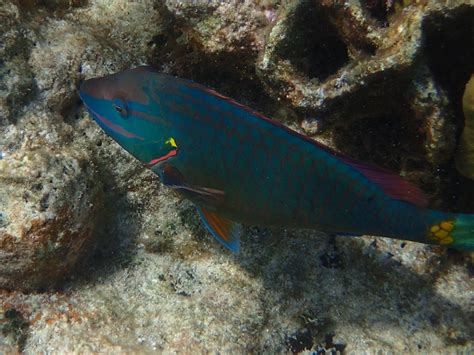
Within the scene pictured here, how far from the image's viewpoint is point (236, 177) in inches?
92.6

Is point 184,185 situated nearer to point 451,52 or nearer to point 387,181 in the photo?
point 387,181

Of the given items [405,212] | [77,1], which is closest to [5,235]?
[77,1]

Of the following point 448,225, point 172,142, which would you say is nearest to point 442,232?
point 448,225

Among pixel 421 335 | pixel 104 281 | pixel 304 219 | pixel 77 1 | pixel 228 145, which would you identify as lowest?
pixel 421 335

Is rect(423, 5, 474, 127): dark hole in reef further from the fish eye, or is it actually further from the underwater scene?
the fish eye

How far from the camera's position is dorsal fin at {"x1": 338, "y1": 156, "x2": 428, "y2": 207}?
2320mm

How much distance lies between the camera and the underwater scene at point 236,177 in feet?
7.61

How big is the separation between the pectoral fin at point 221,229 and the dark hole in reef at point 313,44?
4.03 ft

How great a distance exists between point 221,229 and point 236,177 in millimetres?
412

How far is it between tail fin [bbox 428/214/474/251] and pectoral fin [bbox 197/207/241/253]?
1.22 meters

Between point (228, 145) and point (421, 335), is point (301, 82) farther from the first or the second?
point (421, 335)

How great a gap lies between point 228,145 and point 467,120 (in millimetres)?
1565

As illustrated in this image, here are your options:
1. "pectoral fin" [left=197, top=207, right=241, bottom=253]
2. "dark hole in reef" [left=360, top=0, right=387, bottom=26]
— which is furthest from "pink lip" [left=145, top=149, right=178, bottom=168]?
"dark hole in reef" [left=360, top=0, right=387, bottom=26]

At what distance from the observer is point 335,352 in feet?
10.6
